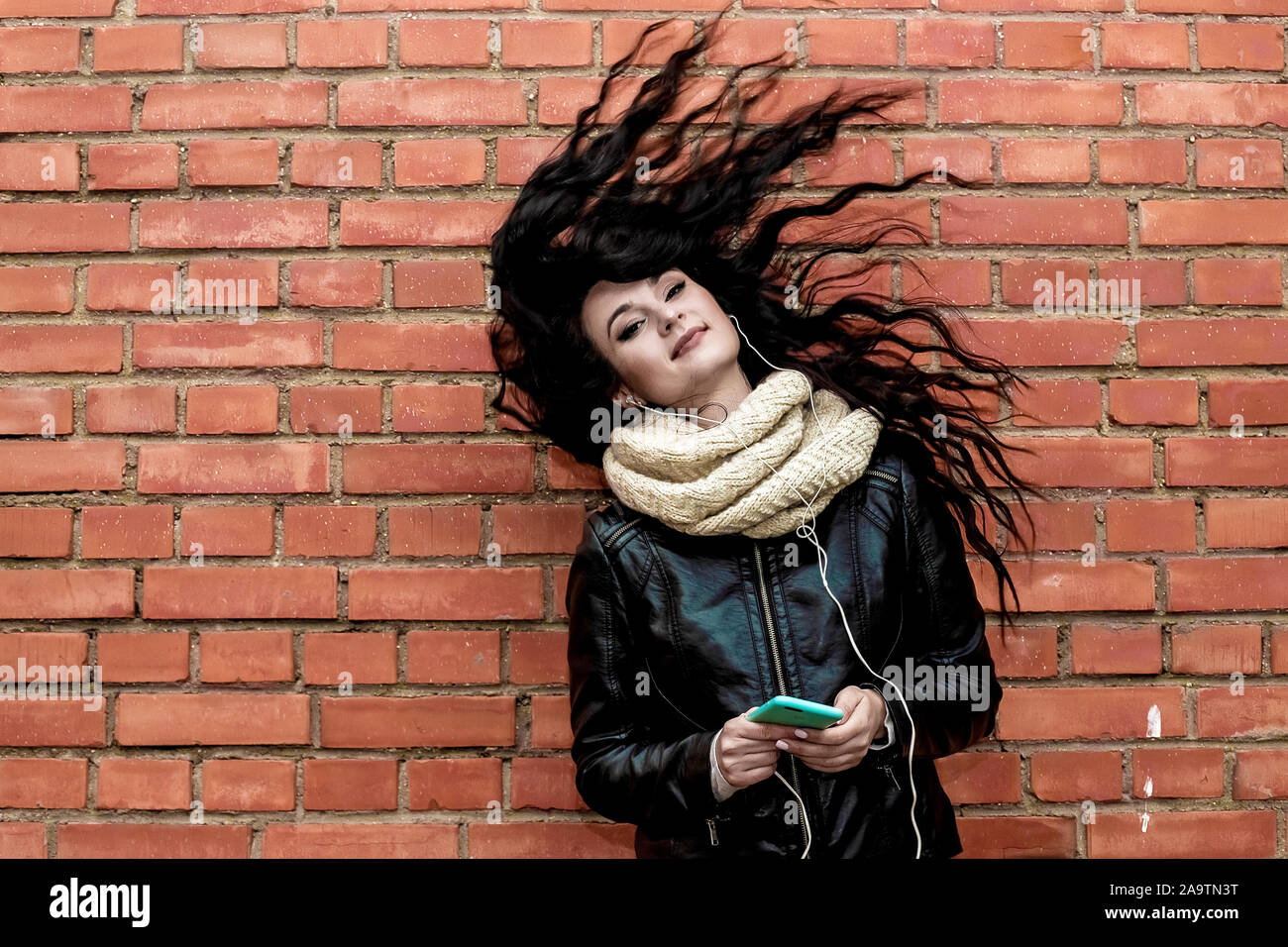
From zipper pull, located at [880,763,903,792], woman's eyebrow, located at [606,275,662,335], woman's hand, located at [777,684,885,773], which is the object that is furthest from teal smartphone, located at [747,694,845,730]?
woman's eyebrow, located at [606,275,662,335]

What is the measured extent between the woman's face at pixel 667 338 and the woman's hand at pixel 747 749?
1.70ft

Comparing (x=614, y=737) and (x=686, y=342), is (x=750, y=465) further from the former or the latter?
(x=614, y=737)

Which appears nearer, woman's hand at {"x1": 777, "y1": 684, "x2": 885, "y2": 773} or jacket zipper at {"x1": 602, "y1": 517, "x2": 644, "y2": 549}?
woman's hand at {"x1": 777, "y1": 684, "x2": 885, "y2": 773}

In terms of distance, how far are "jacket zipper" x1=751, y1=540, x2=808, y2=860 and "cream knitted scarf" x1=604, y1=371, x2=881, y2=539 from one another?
0.06 m

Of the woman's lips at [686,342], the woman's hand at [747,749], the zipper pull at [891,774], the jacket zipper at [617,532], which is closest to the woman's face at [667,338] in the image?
the woman's lips at [686,342]

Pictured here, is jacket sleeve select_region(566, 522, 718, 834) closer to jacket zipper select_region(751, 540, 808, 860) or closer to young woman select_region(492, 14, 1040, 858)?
young woman select_region(492, 14, 1040, 858)

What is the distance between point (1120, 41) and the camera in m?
1.98

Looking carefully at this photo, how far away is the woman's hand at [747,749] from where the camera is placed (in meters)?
1.50

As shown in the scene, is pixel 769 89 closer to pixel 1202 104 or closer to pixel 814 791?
pixel 1202 104

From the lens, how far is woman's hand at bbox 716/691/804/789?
58.9 inches

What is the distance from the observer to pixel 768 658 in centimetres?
159
